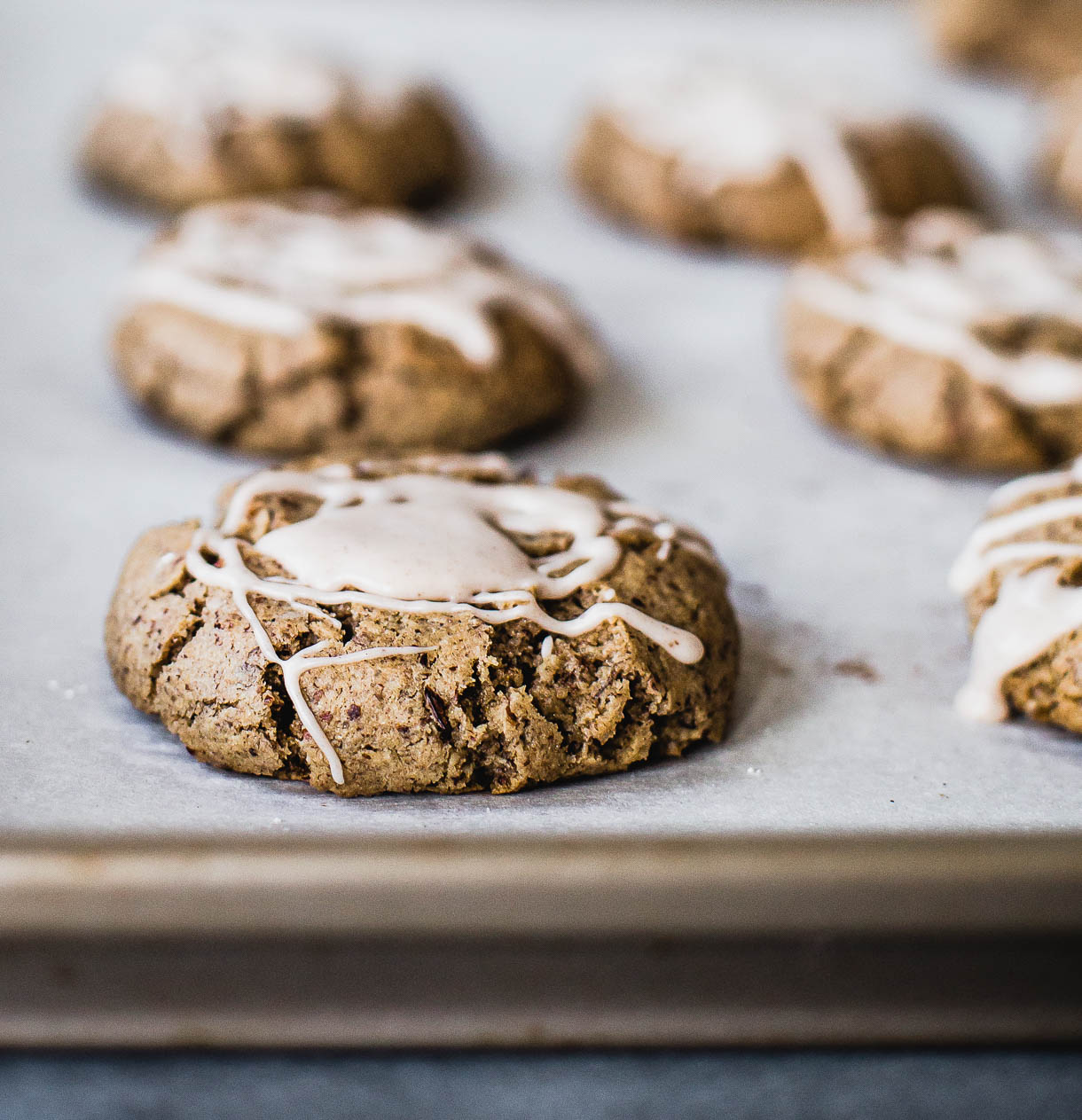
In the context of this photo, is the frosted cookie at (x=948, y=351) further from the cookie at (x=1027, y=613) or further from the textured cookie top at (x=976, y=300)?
the cookie at (x=1027, y=613)

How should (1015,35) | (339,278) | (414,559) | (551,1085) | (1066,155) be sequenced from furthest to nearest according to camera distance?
(1015,35) → (1066,155) → (339,278) → (414,559) → (551,1085)

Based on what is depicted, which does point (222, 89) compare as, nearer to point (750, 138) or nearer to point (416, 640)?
point (750, 138)

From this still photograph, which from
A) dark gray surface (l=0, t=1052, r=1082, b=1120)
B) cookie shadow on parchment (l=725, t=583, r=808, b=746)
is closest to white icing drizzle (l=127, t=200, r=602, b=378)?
cookie shadow on parchment (l=725, t=583, r=808, b=746)

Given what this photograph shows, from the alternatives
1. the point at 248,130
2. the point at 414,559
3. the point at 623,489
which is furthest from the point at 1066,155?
the point at 414,559

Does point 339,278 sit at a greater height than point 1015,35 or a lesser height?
lesser

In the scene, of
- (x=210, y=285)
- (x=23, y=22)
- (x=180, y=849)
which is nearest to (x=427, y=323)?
(x=210, y=285)

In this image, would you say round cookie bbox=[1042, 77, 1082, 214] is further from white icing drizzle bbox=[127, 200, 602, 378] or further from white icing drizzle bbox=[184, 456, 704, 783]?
white icing drizzle bbox=[184, 456, 704, 783]
